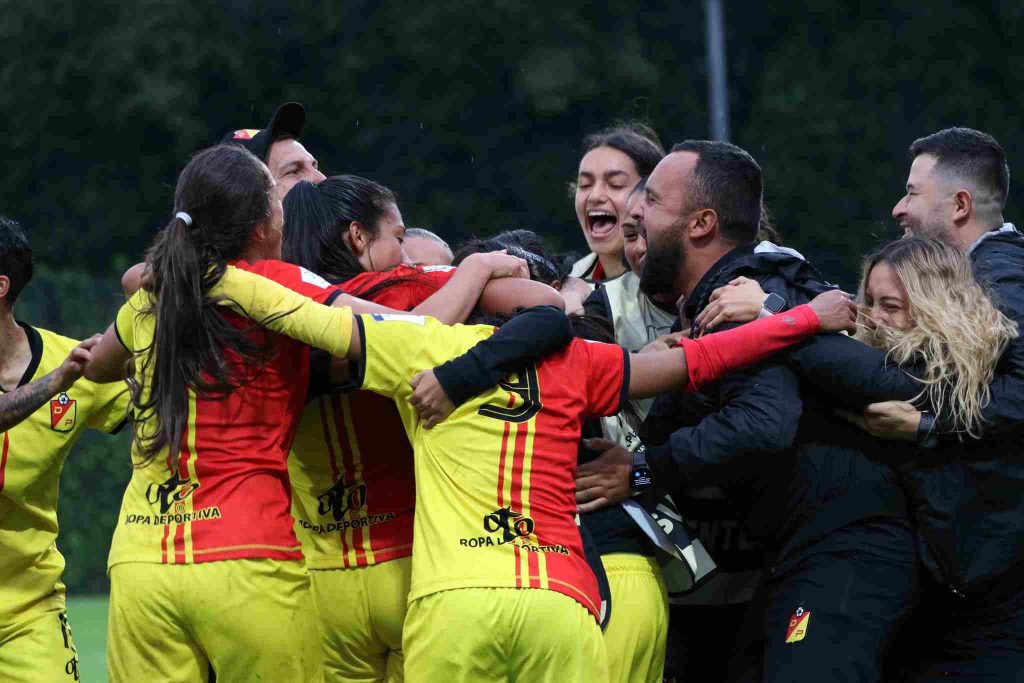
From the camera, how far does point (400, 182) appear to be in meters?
24.7

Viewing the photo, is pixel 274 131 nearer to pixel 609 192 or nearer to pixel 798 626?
pixel 609 192

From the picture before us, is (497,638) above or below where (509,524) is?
below

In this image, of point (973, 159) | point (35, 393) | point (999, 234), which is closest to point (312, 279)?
point (35, 393)

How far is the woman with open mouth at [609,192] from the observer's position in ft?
23.8

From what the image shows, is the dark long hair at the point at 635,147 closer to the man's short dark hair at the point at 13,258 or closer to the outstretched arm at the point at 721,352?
the outstretched arm at the point at 721,352

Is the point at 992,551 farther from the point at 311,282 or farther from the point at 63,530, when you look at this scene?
the point at 63,530

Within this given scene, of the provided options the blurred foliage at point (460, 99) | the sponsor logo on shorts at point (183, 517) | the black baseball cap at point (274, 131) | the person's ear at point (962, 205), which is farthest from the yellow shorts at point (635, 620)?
the blurred foliage at point (460, 99)

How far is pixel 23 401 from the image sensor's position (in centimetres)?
538

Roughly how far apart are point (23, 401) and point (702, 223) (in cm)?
256

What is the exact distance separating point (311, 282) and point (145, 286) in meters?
0.54

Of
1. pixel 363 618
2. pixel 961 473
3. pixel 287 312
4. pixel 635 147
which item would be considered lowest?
pixel 363 618

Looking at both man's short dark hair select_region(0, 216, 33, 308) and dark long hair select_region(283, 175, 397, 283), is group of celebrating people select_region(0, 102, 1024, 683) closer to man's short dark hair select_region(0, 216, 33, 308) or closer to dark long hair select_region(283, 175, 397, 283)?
dark long hair select_region(283, 175, 397, 283)

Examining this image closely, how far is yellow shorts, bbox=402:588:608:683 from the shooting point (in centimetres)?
429

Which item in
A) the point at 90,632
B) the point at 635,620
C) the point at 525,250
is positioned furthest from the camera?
the point at 90,632
